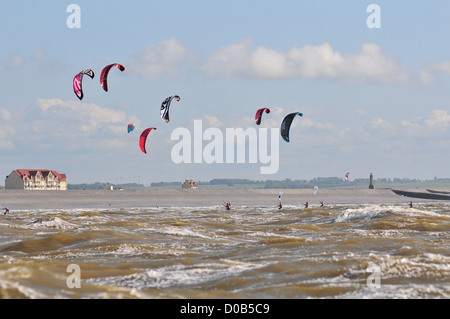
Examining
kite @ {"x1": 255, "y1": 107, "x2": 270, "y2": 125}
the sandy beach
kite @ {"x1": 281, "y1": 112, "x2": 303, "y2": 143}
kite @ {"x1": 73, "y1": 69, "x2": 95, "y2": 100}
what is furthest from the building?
kite @ {"x1": 281, "y1": 112, "x2": 303, "y2": 143}

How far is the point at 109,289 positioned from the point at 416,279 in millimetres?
6922

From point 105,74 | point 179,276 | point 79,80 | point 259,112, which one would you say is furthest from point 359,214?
point 179,276

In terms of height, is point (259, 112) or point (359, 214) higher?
point (259, 112)

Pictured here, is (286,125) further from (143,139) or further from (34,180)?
(34,180)

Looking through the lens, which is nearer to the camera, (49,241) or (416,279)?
(416,279)

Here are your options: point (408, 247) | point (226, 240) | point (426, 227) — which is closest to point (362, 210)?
point (426, 227)

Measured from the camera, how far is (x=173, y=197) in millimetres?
84625

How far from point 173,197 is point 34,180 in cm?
4126

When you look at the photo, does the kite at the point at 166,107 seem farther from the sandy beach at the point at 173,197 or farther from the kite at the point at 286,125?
the sandy beach at the point at 173,197

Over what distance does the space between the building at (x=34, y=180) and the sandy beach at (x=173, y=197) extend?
30.7 m

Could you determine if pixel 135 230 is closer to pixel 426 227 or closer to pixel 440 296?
pixel 426 227

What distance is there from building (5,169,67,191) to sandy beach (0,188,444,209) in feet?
101

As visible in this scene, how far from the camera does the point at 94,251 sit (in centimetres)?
2112
